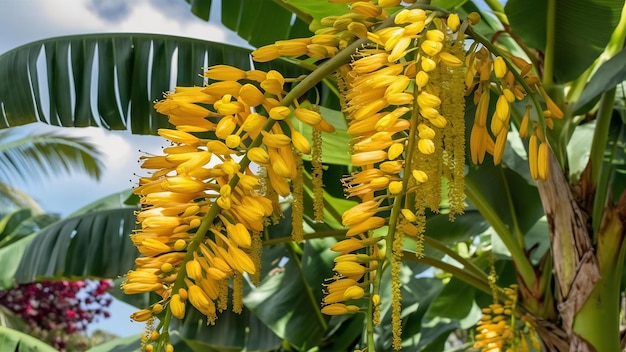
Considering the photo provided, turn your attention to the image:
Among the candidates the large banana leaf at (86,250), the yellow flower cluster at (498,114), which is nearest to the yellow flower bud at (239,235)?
the yellow flower cluster at (498,114)

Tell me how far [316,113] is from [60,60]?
1701 mm

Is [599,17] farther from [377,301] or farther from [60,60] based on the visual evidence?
[60,60]

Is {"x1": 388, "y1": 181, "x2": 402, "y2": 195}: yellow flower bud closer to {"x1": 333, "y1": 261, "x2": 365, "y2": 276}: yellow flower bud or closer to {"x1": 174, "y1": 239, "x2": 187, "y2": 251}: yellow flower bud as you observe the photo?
{"x1": 333, "y1": 261, "x2": 365, "y2": 276}: yellow flower bud

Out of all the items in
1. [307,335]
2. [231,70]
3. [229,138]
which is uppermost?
[231,70]

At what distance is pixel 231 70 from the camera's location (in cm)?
94

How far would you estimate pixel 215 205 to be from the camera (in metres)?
0.84

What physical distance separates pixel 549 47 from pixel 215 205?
129cm

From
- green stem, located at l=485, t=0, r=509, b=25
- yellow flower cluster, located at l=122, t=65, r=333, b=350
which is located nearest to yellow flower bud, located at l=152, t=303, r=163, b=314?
yellow flower cluster, located at l=122, t=65, r=333, b=350

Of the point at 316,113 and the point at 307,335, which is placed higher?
the point at 316,113

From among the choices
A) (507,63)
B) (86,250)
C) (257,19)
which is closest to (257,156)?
(507,63)

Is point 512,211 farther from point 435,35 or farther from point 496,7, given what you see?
point 435,35

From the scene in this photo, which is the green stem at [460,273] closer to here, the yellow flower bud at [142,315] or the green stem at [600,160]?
the green stem at [600,160]

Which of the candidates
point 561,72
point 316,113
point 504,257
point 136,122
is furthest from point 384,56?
point 504,257

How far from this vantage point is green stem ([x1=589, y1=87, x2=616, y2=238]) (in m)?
1.80
